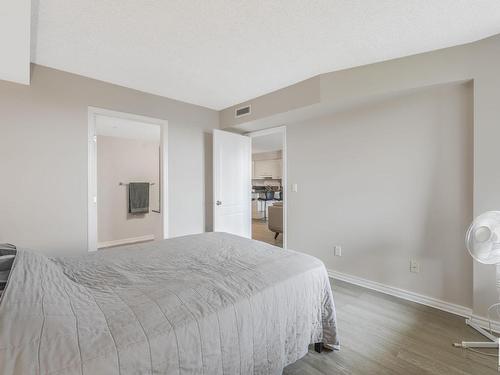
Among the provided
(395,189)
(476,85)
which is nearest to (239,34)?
(476,85)

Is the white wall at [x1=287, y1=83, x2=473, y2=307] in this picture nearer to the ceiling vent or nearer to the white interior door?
the ceiling vent

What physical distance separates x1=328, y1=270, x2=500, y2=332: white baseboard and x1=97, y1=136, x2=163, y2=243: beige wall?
11.1 ft

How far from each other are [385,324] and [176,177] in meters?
2.97

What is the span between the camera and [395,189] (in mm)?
2734

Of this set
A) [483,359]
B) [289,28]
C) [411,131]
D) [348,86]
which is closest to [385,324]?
[483,359]

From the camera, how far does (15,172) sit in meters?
2.44

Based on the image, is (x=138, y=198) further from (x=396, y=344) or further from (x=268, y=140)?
(x=396, y=344)

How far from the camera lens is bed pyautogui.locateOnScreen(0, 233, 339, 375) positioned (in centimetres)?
82

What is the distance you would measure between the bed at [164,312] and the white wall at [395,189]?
4.78 ft

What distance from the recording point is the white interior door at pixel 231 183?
150 inches

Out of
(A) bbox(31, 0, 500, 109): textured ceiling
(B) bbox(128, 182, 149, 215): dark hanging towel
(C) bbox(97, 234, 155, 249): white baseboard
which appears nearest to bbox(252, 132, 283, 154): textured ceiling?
(A) bbox(31, 0, 500, 109): textured ceiling

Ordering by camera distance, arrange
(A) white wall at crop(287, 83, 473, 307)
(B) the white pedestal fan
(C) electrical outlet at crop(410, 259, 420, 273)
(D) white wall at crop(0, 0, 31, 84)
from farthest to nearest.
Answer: (C) electrical outlet at crop(410, 259, 420, 273) < (A) white wall at crop(287, 83, 473, 307) < (B) the white pedestal fan < (D) white wall at crop(0, 0, 31, 84)

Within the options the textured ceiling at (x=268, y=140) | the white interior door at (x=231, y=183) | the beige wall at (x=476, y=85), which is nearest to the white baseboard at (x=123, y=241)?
the white interior door at (x=231, y=183)

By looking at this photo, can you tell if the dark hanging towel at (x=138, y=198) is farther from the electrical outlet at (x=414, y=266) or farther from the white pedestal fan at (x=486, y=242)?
the white pedestal fan at (x=486, y=242)
